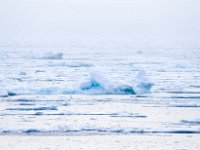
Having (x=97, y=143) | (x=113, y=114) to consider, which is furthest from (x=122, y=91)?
(x=97, y=143)

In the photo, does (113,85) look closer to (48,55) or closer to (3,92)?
(3,92)

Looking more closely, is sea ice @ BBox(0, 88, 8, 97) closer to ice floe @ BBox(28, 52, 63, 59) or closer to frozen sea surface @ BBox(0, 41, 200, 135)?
frozen sea surface @ BBox(0, 41, 200, 135)

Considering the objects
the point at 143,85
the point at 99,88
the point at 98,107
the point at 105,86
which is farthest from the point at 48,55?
the point at 98,107

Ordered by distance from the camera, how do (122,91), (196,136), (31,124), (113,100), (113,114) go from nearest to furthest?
(196,136) → (31,124) → (113,114) → (113,100) → (122,91)

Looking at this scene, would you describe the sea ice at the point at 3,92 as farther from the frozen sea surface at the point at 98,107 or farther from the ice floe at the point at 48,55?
the ice floe at the point at 48,55

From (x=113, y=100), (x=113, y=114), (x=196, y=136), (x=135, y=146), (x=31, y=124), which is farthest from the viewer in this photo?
(x=113, y=100)

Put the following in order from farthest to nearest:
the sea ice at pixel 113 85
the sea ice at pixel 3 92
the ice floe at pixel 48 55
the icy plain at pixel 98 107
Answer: the ice floe at pixel 48 55
the sea ice at pixel 113 85
the sea ice at pixel 3 92
the icy plain at pixel 98 107

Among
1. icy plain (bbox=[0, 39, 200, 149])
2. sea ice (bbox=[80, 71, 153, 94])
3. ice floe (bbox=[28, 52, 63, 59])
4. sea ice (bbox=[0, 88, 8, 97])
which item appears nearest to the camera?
icy plain (bbox=[0, 39, 200, 149])

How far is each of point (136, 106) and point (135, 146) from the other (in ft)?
7.75

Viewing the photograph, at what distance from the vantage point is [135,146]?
17.4 ft

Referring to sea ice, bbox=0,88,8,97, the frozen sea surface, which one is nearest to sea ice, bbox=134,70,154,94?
the frozen sea surface

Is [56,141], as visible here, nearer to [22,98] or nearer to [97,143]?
[97,143]

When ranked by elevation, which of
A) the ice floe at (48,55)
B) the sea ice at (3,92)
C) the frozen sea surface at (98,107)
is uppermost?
the sea ice at (3,92)

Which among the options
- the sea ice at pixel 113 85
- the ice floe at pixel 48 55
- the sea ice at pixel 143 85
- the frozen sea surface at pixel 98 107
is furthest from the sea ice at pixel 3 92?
the ice floe at pixel 48 55
